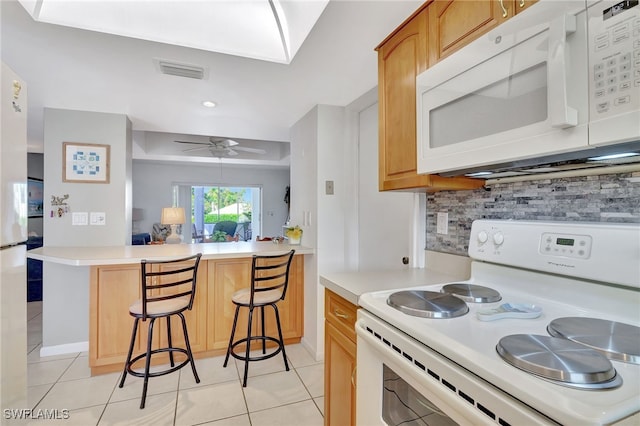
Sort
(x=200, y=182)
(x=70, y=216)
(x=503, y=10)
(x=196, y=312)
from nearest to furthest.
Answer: (x=503, y=10), (x=196, y=312), (x=70, y=216), (x=200, y=182)

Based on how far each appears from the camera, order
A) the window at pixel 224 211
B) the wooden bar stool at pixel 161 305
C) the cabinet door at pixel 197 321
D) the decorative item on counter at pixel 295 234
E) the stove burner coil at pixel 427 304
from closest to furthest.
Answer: the stove burner coil at pixel 427 304 < the wooden bar stool at pixel 161 305 < the cabinet door at pixel 197 321 < the decorative item on counter at pixel 295 234 < the window at pixel 224 211

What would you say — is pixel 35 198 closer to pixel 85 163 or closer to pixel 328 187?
pixel 85 163

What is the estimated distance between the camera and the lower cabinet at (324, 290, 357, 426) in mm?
1341

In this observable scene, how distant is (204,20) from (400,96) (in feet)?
3.75

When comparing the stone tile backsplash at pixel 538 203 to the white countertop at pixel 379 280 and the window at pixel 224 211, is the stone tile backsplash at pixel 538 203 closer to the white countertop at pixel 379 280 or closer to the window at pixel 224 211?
the white countertop at pixel 379 280

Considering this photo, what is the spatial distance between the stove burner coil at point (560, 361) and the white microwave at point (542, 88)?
489 millimetres

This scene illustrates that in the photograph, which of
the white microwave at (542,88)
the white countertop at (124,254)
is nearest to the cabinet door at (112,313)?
the white countertop at (124,254)

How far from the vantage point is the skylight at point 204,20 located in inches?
59.6

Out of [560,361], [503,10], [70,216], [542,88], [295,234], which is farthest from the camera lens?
→ [295,234]

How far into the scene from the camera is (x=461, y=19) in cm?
117

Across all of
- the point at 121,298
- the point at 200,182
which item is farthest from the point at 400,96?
the point at 200,182

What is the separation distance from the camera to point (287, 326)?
116 inches

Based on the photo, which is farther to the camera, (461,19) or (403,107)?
(403,107)

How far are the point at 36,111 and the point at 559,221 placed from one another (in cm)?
422
